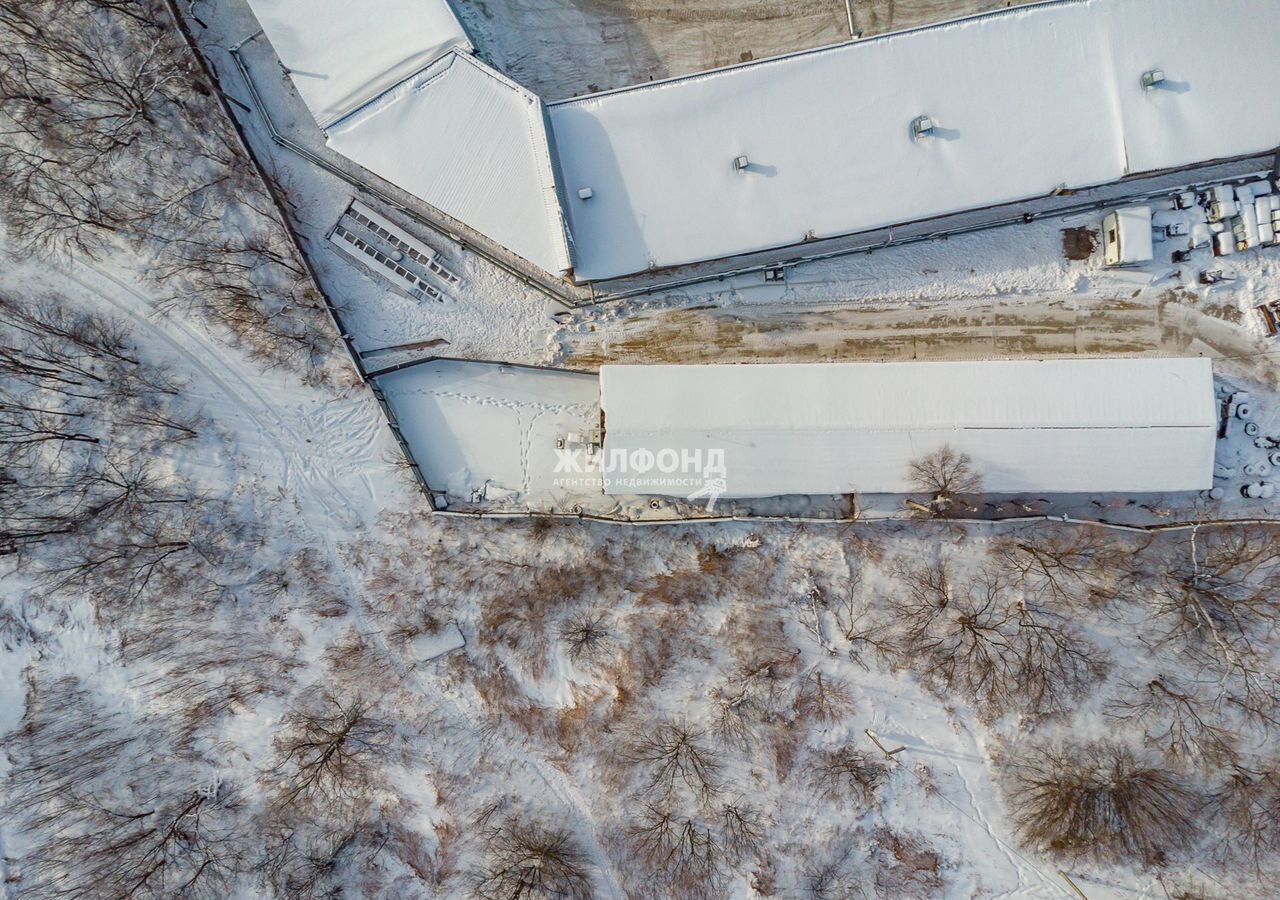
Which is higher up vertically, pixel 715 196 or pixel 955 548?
pixel 715 196

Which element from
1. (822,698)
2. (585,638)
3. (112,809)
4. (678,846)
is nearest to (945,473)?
(822,698)

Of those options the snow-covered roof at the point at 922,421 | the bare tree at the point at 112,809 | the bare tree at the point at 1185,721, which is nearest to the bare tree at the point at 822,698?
the snow-covered roof at the point at 922,421

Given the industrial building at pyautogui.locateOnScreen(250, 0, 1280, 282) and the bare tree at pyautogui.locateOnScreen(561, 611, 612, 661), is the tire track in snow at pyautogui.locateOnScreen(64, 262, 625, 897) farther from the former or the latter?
the industrial building at pyautogui.locateOnScreen(250, 0, 1280, 282)

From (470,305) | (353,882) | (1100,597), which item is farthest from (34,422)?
(1100,597)

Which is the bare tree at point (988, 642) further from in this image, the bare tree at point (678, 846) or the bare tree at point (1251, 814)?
→ the bare tree at point (678, 846)

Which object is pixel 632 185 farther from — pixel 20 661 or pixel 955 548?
pixel 20 661
